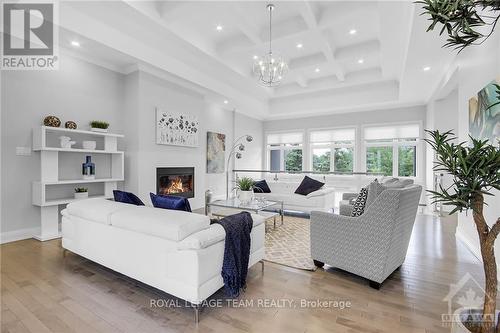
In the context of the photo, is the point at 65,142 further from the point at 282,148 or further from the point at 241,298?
the point at 282,148

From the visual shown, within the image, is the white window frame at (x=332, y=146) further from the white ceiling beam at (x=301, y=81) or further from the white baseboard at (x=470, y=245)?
the white baseboard at (x=470, y=245)

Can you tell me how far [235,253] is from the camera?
2127 millimetres

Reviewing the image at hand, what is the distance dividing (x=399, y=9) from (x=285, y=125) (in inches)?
232

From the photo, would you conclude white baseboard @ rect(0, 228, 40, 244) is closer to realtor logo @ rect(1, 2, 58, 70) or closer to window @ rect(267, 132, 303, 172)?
realtor logo @ rect(1, 2, 58, 70)

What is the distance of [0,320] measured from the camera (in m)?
1.88

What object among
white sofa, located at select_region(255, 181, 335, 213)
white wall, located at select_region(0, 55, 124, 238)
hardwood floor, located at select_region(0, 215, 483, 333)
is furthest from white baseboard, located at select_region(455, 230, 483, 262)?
white wall, located at select_region(0, 55, 124, 238)

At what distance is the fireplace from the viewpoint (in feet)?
17.4

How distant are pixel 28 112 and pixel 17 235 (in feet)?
6.10

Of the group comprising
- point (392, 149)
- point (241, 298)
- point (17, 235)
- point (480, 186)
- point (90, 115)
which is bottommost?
point (241, 298)

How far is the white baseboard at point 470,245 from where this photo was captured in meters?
3.16

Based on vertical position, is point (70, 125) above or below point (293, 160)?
above

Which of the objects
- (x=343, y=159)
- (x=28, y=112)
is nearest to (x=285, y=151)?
(x=343, y=159)

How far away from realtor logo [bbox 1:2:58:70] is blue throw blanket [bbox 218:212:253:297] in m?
3.90

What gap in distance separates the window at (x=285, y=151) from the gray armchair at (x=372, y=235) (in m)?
6.48
